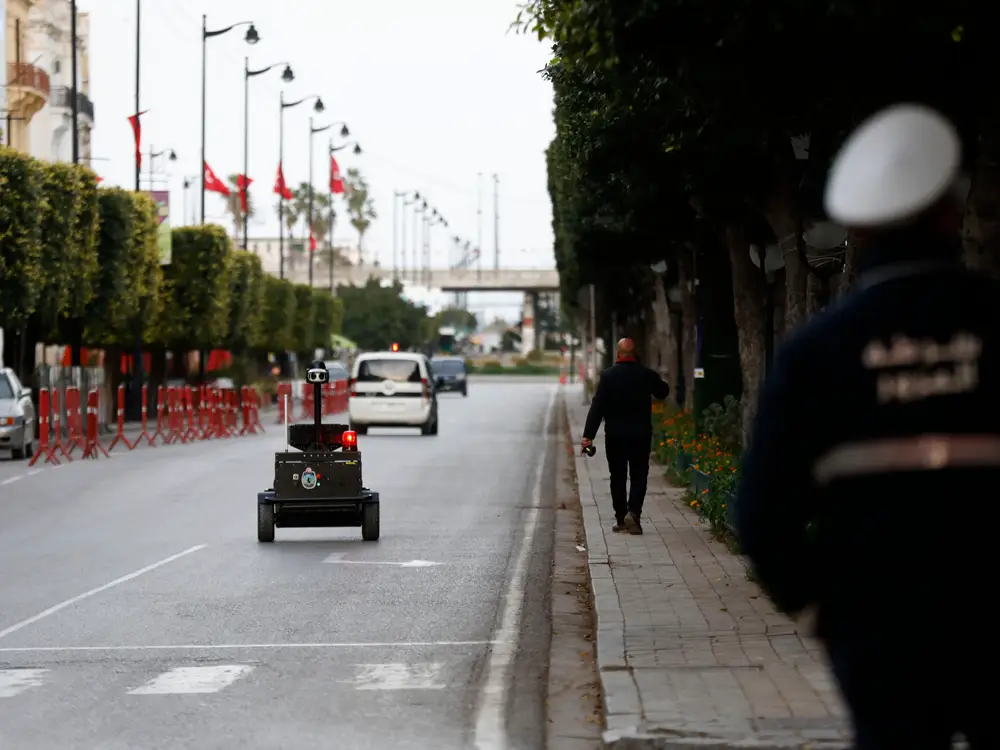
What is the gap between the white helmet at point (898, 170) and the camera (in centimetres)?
375

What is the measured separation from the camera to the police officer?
366 centimetres

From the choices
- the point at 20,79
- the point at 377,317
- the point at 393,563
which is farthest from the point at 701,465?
the point at 377,317

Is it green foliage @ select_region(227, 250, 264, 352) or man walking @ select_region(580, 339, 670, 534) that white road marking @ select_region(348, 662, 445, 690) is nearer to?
man walking @ select_region(580, 339, 670, 534)

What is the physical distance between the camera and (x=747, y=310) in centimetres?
2328

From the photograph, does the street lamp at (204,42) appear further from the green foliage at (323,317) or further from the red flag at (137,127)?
the green foliage at (323,317)

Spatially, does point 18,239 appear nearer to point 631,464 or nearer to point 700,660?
point 631,464

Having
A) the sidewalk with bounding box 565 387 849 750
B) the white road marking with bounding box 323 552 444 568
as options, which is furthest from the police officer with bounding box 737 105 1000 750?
the white road marking with bounding box 323 552 444 568

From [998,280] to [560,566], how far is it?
1192 centimetres

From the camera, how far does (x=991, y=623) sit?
12.0 feet

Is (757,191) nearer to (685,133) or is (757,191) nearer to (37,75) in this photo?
(685,133)

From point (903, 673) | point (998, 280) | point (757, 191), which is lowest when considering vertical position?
point (903, 673)

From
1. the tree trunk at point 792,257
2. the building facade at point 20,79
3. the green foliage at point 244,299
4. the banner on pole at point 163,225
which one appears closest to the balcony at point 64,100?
the building facade at point 20,79

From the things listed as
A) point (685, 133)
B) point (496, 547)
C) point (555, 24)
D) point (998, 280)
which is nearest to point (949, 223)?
point (998, 280)

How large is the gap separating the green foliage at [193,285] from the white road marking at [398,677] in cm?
4774
